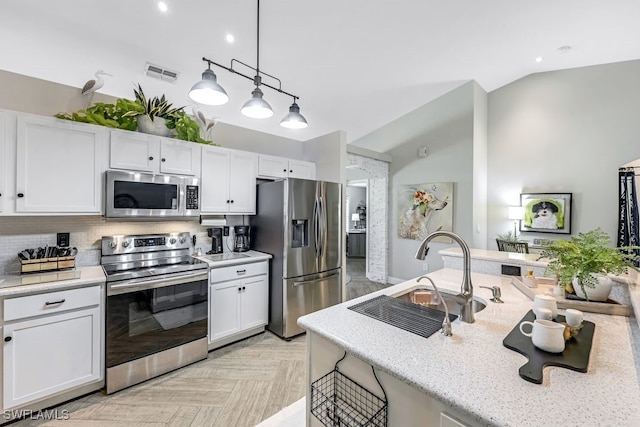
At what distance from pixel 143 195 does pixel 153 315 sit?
3.40 feet

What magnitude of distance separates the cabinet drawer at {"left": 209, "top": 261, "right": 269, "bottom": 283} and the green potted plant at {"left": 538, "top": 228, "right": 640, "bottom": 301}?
2.48m

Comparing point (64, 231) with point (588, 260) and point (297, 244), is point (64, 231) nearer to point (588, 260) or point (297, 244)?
point (297, 244)

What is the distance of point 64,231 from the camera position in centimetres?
236

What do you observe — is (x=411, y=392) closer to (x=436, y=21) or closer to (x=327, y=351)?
(x=327, y=351)

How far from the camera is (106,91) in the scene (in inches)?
114

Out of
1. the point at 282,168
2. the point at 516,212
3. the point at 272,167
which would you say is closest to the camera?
the point at 272,167

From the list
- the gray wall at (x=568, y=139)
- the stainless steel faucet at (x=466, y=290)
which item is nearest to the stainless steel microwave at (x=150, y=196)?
the stainless steel faucet at (x=466, y=290)

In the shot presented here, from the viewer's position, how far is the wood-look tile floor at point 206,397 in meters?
1.85

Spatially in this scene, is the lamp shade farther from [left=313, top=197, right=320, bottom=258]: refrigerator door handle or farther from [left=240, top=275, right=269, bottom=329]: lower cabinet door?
[left=240, top=275, right=269, bottom=329]: lower cabinet door

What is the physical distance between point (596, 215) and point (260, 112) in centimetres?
486

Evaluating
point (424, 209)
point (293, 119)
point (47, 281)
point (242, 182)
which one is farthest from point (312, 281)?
point (424, 209)

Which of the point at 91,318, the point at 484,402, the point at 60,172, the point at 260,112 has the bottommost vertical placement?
the point at 91,318

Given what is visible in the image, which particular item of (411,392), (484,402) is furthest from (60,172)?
(484,402)

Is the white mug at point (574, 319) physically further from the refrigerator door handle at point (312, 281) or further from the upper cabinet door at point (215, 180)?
the upper cabinet door at point (215, 180)
